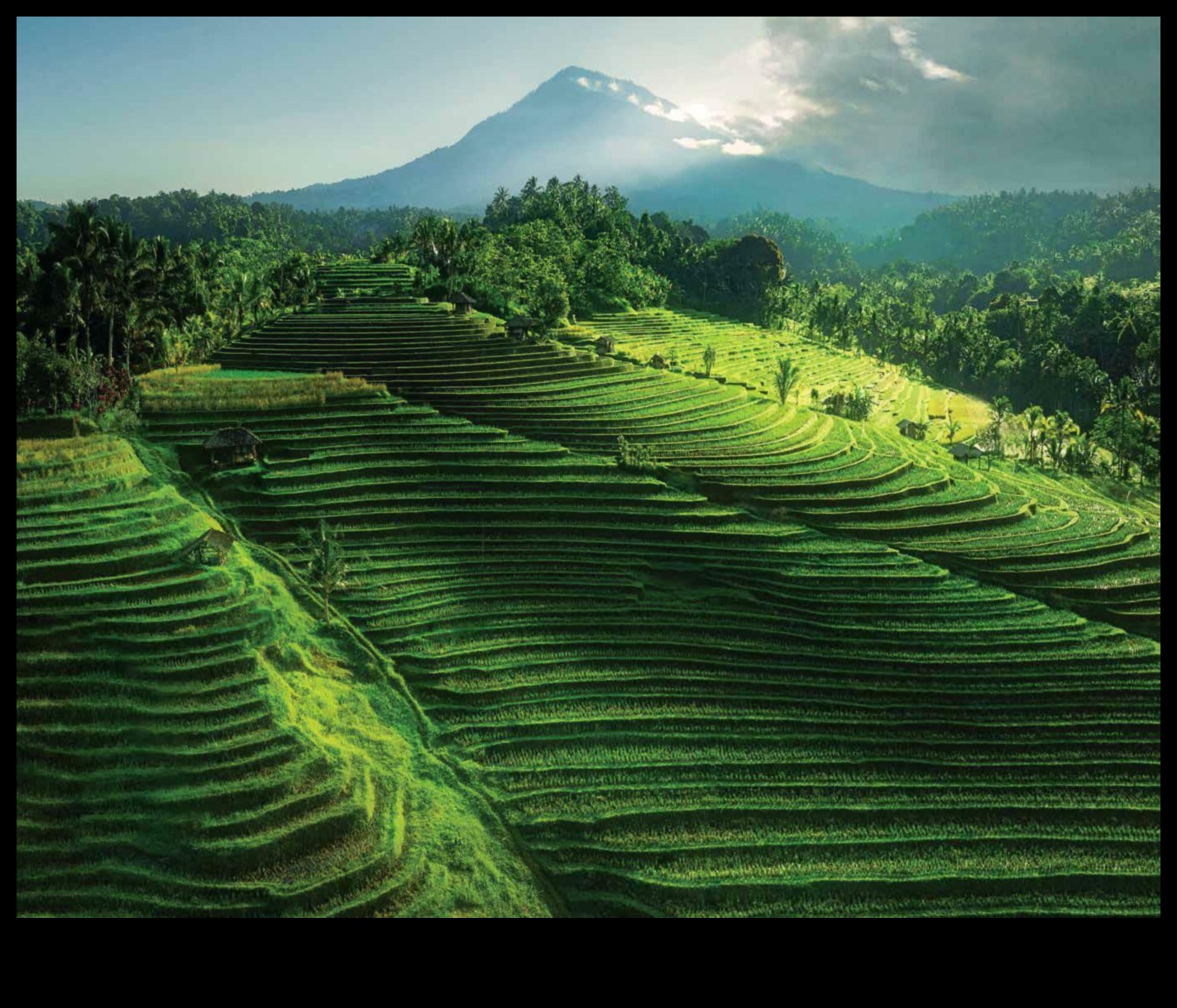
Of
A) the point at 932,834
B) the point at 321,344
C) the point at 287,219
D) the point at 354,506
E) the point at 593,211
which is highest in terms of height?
the point at 287,219

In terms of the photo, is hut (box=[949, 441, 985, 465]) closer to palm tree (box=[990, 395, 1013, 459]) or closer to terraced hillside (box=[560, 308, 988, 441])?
palm tree (box=[990, 395, 1013, 459])

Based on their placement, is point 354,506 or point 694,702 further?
point 354,506

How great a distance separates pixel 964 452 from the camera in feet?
121

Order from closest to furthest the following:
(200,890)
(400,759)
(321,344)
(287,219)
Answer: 1. (200,890)
2. (400,759)
3. (321,344)
4. (287,219)

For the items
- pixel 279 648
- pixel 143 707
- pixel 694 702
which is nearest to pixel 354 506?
pixel 279 648

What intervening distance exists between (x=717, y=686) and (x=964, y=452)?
23752 mm

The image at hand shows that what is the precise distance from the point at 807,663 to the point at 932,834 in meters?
5.40

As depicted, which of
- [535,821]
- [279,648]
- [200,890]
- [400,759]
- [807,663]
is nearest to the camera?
[200,890]

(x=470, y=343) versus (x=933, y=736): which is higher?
(x=470, y=343)

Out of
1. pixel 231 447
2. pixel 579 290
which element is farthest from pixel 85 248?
pixel 579 290

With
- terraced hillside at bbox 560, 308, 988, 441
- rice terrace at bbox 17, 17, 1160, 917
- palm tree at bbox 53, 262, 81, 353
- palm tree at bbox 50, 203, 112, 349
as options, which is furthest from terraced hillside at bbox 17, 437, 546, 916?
terraced hillside at bbox 560, 308, 988, 441

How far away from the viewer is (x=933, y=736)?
18.2 metres

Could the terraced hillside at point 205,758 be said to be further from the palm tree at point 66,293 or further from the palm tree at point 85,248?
the palm tree at point 85,248

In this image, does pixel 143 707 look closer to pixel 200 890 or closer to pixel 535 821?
pixel 200 890
